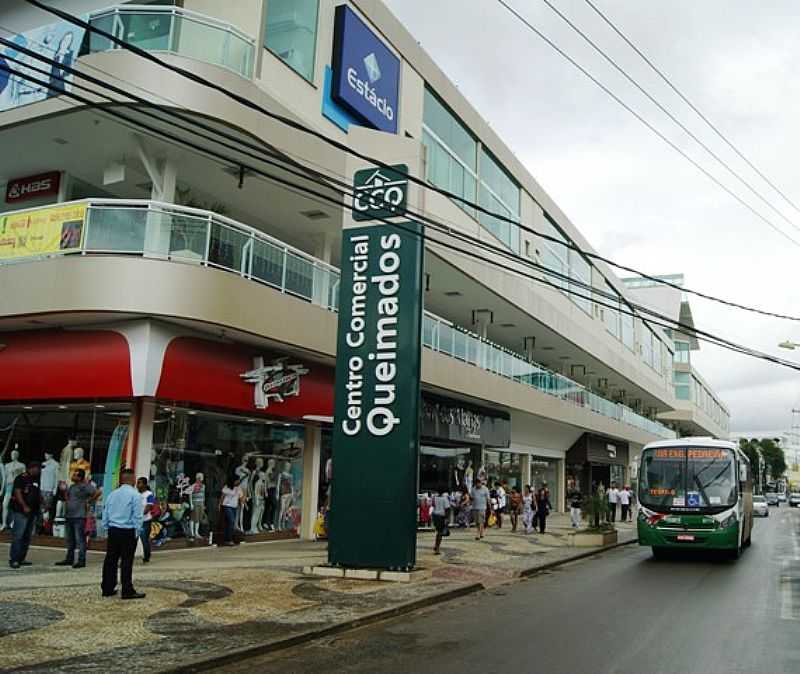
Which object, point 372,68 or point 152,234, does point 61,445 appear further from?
point 372,68

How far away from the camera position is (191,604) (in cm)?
997

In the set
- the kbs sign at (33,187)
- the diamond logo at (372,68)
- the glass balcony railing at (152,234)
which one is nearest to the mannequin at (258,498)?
the glass balcony railing at (152,234)

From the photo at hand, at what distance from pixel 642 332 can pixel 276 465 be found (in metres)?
44.2

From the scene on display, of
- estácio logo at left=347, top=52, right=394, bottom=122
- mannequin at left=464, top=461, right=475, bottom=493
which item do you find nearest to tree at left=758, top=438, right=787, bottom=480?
mannequin at left=464, top=461, right=475, bottom=493

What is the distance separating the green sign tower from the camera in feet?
42.6

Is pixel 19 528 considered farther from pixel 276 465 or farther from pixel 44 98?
pixel 44 98

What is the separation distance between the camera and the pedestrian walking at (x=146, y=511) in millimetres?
13594

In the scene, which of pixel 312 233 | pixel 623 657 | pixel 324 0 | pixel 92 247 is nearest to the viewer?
pixel 623 657

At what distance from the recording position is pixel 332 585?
12.1 metres

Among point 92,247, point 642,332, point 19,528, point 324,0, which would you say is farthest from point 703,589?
point 642,332

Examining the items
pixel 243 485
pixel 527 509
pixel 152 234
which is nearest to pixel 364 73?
pixel 152 234

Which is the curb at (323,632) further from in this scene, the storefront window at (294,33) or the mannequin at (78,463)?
the storefront window at (294,33)

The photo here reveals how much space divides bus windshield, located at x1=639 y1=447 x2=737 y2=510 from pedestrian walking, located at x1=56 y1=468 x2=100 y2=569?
12.4 metres

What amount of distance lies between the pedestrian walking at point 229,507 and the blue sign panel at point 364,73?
9750 millimetres
